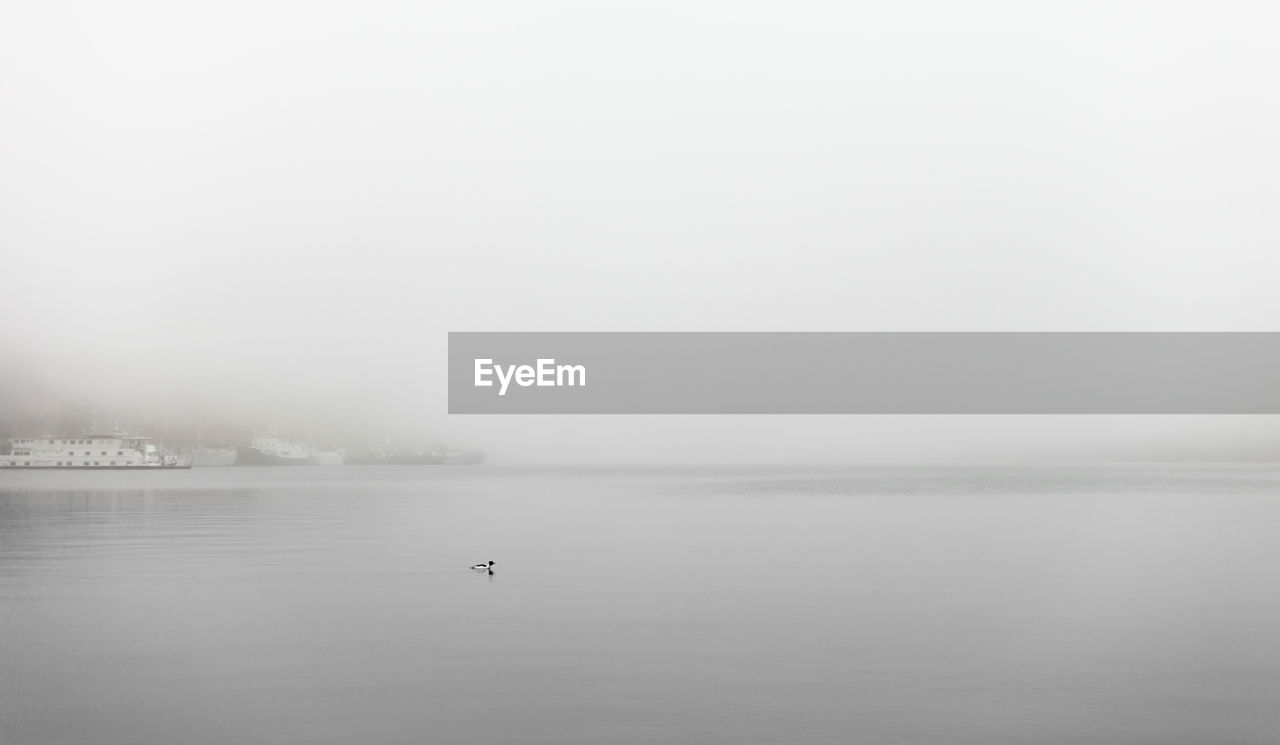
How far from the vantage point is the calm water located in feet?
71.6

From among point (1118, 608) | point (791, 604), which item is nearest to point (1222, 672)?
point (1118, 608)

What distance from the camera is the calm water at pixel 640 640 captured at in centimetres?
2183

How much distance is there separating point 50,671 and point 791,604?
2207 centimetres

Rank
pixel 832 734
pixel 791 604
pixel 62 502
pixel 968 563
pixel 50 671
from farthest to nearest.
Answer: pixel 62 502 < pixel 968 563 < pixel 791 604 < pixel 50 671 < pixel 832 734

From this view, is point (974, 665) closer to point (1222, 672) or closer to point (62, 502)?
point (1222, 672)

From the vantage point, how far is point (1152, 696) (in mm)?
23969

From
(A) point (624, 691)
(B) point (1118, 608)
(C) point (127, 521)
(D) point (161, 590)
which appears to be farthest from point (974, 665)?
(C) point (127, 521)

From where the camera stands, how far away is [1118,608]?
3725cm

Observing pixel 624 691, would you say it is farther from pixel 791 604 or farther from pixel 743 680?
pixel 791 604

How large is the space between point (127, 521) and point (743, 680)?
70.7 metres

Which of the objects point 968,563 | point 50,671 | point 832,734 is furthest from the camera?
point 968,563

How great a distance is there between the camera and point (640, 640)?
99.3ft

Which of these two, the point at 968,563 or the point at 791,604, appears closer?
the point at 791,604

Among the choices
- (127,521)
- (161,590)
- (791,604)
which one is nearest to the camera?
(791,604)
